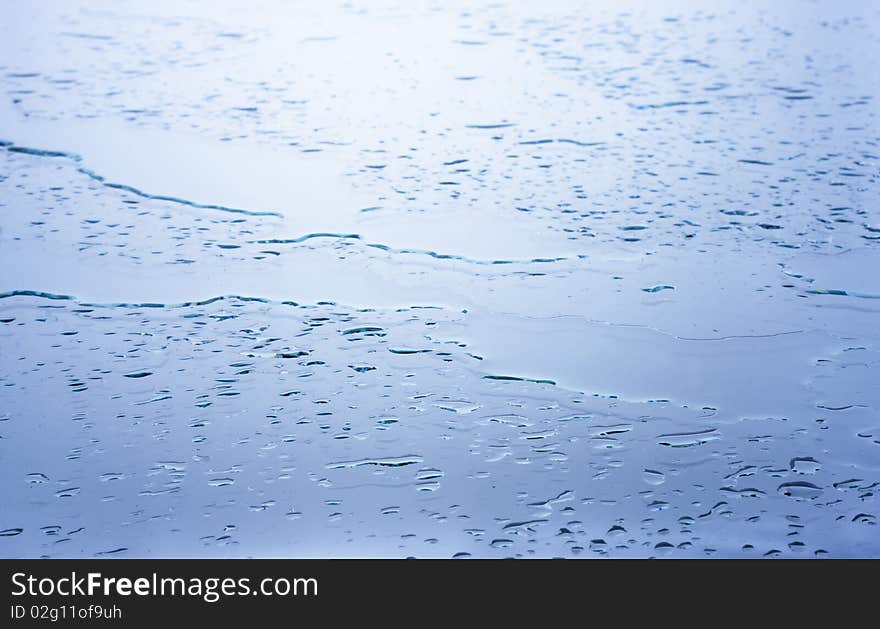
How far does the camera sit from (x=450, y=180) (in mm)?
3061

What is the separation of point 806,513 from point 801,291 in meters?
0.86

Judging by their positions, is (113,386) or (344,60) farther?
(344,60)

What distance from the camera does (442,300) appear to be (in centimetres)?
240

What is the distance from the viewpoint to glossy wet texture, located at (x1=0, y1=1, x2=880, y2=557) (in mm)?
1706

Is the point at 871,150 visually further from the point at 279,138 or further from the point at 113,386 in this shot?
the point at 113,386

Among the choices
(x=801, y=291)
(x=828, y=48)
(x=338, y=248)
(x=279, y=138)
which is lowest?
(x=801, y=291)

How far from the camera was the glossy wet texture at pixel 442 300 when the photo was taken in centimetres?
171

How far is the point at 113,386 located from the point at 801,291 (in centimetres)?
152

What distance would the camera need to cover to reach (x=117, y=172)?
10.2ft
